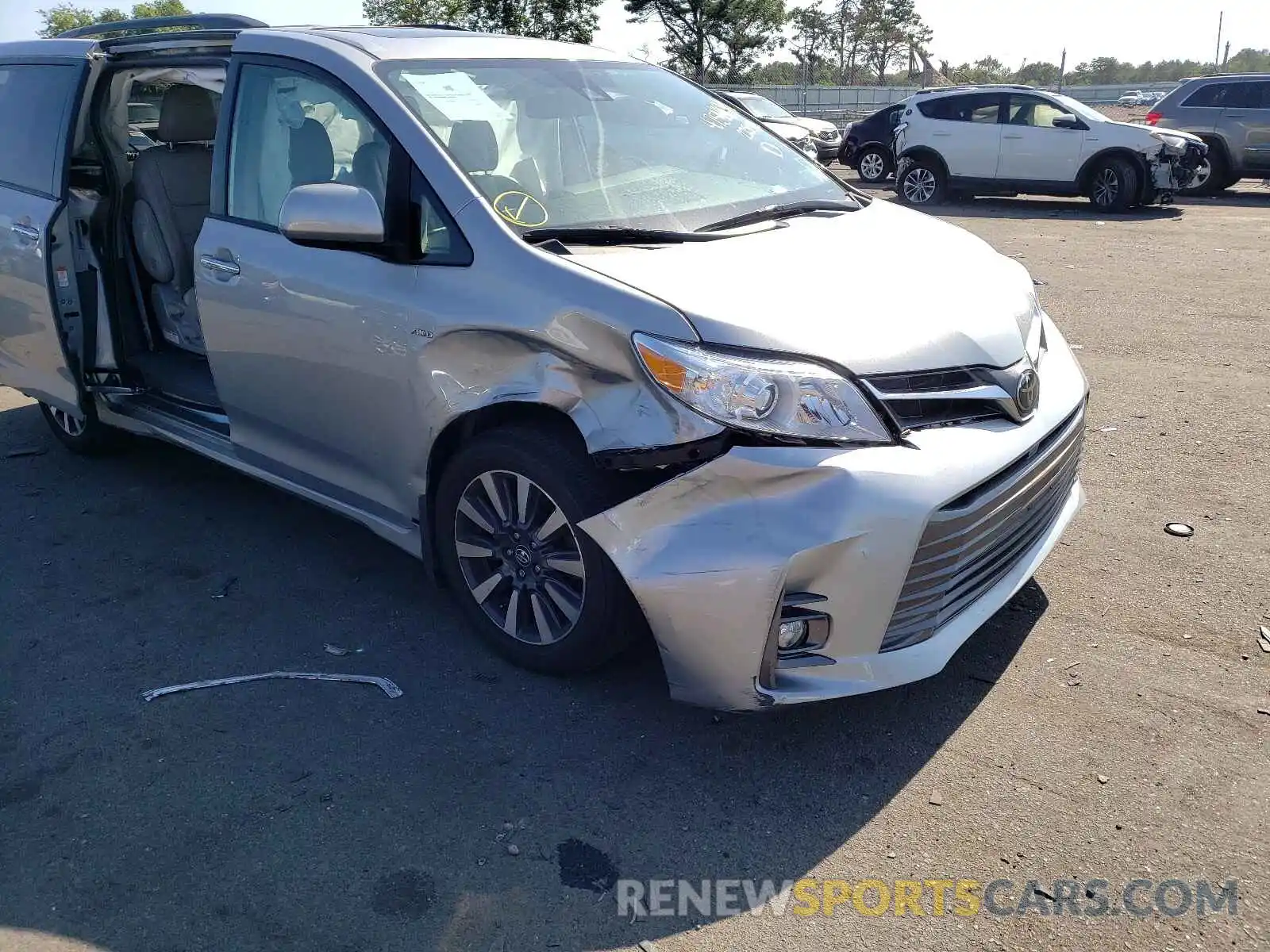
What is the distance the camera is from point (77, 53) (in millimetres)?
5059

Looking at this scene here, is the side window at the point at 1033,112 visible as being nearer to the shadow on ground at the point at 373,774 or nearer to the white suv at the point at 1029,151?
the white suv at the point at 1029,151

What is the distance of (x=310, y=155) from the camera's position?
3.98 metres

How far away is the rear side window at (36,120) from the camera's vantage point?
508 centimetres

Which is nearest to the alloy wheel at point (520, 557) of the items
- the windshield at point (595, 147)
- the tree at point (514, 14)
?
the windshield at point (595, 147)

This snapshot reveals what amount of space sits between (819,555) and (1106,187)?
13.8 meters

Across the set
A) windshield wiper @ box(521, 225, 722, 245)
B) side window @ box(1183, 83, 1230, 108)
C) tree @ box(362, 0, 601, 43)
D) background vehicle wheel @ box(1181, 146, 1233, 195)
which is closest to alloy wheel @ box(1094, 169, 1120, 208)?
background vehicle wheel @ box(1181, 146, 1233, 195)

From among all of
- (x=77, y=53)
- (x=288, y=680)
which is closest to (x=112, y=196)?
(x=77, y=53)

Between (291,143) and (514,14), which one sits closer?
(291,143)

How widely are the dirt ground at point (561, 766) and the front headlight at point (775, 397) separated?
1.17 feet

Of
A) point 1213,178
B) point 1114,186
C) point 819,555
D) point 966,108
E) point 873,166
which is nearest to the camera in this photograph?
point 819,555

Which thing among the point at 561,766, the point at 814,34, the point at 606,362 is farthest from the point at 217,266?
the point at 814,34

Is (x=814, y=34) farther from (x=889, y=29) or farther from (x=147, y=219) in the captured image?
(x=147, y=219)

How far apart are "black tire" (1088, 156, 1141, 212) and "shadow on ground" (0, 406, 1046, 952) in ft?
40.6

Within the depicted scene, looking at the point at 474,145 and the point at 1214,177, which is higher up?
the point at 474,145
